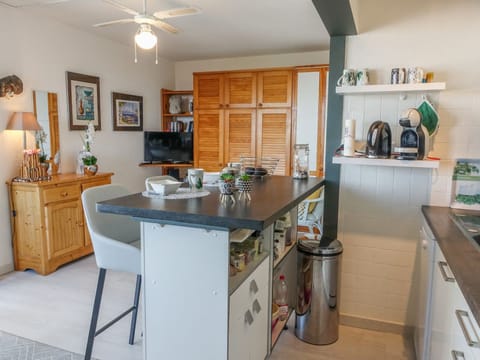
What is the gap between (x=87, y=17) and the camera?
362 centimetres

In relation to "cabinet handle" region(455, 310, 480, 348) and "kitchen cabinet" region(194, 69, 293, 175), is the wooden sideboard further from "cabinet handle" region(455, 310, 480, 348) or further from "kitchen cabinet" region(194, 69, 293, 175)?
"cabinet handle" region(455, 310, 480, 348)

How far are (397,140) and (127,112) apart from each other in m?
3.63

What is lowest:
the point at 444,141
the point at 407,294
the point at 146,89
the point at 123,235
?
the point at 407,294

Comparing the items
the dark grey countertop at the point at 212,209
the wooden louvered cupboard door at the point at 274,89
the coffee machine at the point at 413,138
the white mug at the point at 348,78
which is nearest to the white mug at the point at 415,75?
the coffee machine at the point at 413,138

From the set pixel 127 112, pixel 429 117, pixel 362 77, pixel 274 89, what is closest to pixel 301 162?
pixel 362 77

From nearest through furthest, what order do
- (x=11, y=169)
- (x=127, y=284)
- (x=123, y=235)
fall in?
(x=123, y=235)
(x=127, y=284)
(x=11, y=169)

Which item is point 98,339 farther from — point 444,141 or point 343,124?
point 444,141

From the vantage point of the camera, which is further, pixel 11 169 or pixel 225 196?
pixel 11 169

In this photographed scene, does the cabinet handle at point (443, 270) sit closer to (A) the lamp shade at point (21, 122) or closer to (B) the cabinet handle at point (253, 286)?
(B) the cabinet handle at point (253, 286)

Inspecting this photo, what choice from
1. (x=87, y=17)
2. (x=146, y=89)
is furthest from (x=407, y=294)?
(x=146, y=89)

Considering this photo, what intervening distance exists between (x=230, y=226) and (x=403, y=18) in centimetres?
186

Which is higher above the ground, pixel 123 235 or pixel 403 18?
pixel 403 18

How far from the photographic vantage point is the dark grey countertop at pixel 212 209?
1.30 meters

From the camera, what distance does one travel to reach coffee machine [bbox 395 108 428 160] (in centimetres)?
205
